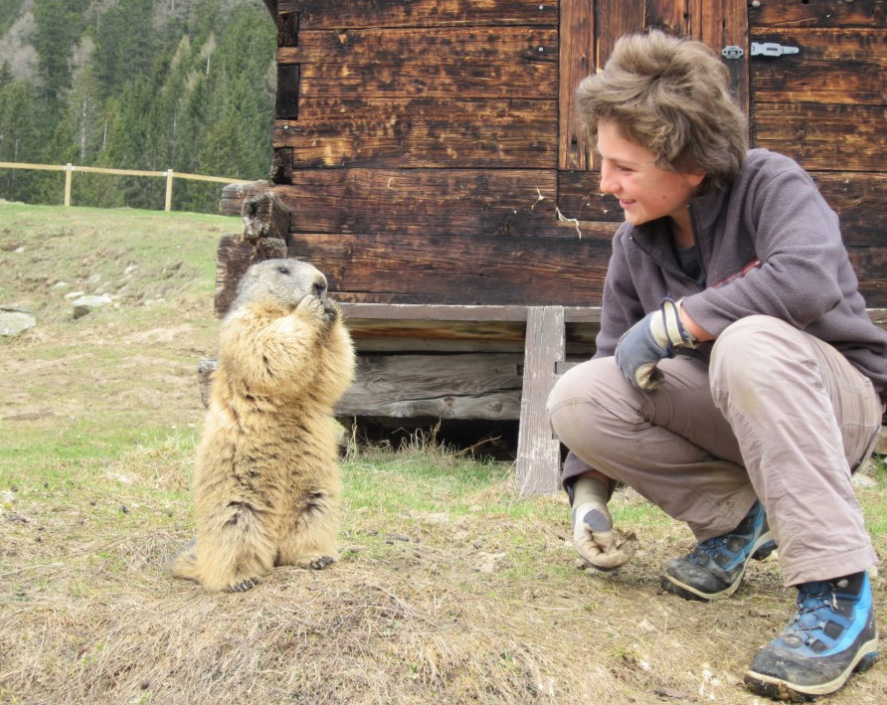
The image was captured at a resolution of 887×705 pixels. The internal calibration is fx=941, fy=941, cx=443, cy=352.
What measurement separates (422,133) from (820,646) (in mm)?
5073

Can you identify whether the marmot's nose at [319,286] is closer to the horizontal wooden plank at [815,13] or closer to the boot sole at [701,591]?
the boot sole at [701,591]

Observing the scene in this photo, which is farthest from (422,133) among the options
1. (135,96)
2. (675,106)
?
(135,96)

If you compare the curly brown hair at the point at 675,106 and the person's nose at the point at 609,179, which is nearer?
the curly brown hair at the point at 675,106

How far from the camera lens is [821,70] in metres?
6.74

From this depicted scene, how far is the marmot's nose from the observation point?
385 centimetres

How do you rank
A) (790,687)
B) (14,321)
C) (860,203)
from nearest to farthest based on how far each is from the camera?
(790,687)
(860,203)
(14,321)

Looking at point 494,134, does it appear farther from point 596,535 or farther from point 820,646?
point 820,646

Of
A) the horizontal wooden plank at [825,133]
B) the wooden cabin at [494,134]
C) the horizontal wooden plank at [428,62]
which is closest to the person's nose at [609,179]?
the wooden cabin at [494,134]

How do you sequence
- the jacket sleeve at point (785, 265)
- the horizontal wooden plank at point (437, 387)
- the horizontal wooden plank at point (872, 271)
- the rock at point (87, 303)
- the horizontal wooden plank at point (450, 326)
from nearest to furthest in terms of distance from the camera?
the jacket sleeve at point (785, 265), the horizontal wooden plank at point (450, 326), the horizontal wooden plank at point (872, 271), the horizontal wooden plank at point (437, 387), the rock at point (87, 303)

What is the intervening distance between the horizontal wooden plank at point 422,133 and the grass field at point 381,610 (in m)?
2.32

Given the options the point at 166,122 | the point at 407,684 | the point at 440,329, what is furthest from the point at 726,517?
the point at 166,122

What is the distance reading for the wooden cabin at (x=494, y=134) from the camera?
22.0 ft

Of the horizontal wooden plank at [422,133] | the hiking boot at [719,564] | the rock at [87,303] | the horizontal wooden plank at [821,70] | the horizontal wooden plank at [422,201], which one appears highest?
the horizontal wooden plank at [821,70]

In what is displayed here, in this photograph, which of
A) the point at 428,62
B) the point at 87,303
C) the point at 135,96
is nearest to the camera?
the point at 428,62
